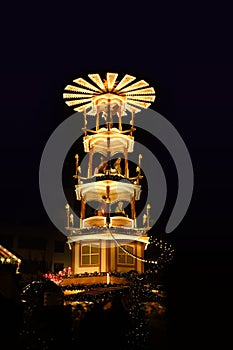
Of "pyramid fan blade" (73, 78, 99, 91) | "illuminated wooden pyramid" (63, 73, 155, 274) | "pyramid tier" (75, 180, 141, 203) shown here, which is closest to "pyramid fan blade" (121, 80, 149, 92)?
"illuminated wooden pyramid" (63, 73, 155, 274)

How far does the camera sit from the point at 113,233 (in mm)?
25203

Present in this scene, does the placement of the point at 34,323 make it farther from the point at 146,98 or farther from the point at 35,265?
the point at 35,265

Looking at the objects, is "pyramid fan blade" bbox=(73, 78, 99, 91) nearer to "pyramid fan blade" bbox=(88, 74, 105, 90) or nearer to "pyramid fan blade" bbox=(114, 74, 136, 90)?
"pyramid fan blade" bbox=(88, 74, 105, 90)

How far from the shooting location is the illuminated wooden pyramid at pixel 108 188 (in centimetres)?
2552

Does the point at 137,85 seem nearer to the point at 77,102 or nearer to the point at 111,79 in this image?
the point at 111,79

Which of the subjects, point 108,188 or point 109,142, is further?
point 109,142

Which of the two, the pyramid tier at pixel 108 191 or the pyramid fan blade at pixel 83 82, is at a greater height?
the pyramid fan blade at pixel 83 82

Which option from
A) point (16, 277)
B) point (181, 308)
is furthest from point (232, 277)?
point (16, 277)

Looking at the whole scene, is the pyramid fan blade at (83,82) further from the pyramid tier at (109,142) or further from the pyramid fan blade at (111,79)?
the pyramid tier at (109,142)

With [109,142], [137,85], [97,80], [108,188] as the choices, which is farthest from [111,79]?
[108,188]

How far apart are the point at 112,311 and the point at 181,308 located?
2442 mm

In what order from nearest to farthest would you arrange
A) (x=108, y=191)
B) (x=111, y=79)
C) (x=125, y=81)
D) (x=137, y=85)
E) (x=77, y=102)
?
(x=108, y=191) → (x=125, y=81) → (x=111, y=79) → (x=137, y=85) → (x=77, y=102)

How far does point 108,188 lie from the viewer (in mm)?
28547

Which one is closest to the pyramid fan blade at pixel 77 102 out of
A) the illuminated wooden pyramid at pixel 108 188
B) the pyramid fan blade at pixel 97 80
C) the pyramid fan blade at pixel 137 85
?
the illuminated wooden pyramid at pixel 108 188
